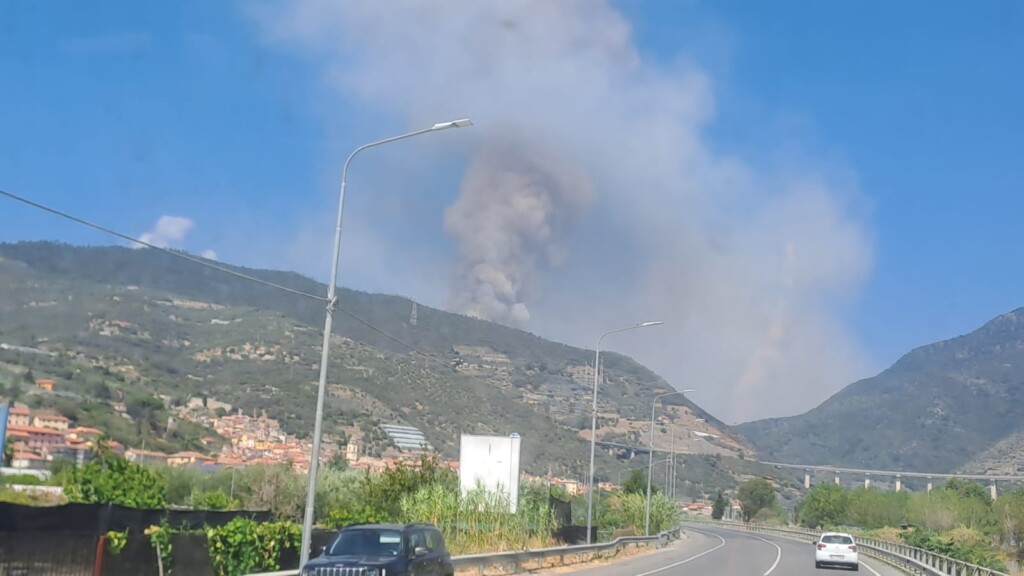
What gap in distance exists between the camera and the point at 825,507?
13562 cm

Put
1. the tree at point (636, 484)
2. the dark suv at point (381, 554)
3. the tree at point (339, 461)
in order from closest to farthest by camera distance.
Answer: the dark suv at point (381, 554) → the tree at point (339, 461) → the tree at point (636, 484)

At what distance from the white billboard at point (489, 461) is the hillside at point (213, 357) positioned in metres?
33.5

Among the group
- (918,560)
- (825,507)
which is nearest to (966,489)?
(825,507)

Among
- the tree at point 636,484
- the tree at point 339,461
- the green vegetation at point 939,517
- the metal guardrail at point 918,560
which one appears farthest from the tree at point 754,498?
the tree at point 339,461

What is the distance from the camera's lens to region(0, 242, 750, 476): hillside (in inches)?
Answer: 3100

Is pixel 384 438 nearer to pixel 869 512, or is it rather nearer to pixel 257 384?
pixel 257 384

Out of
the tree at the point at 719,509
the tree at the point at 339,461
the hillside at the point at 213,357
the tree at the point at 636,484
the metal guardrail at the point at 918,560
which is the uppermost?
the hillside at the point at 213,357

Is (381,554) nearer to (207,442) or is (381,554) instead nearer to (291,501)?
(291,501)

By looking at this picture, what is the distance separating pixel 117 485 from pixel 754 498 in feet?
454

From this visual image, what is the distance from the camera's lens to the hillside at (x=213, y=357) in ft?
258

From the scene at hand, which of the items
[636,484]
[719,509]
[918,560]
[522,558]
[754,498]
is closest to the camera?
[522,558]

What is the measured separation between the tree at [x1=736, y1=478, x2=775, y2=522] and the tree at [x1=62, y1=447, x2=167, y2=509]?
A: 137 metres

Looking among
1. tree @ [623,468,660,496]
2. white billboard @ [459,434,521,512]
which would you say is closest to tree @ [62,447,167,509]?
white billboard @ [459,434,521,512]

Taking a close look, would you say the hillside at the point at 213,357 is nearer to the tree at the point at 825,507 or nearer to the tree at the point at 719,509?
the tree at the point at 719,509
